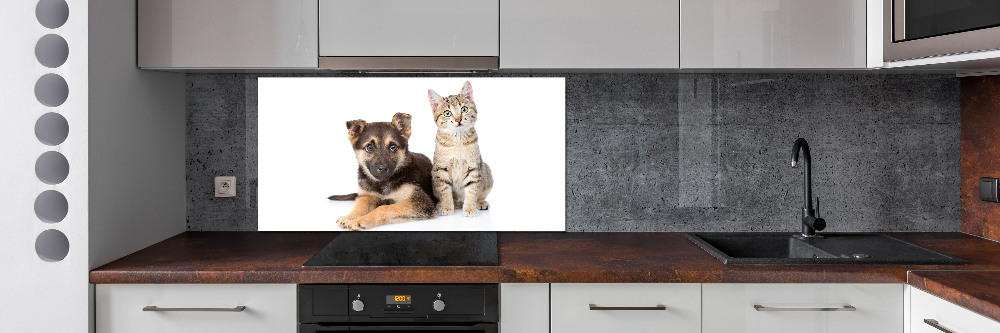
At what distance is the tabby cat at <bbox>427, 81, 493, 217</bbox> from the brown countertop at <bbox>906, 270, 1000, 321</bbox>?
1.31 metres

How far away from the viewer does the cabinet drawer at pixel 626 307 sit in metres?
1.73

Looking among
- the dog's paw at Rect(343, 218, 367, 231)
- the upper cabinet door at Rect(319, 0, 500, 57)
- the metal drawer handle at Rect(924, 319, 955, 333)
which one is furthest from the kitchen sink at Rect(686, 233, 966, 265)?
the dog's paw at Rect(343, 218, 367, 231)

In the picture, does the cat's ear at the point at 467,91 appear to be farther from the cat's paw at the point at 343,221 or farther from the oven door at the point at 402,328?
the oven door at the point at 402,328

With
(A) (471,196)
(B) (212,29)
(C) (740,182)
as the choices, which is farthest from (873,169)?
(B) (212,29)

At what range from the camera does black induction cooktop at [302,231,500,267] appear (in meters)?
1.79

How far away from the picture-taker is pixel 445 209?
240 centimetres

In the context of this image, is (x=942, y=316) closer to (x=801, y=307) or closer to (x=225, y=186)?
(x=801, y=307)

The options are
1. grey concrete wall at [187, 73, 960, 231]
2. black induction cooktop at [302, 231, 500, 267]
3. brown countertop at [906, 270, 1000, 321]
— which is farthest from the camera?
grey concrete wall at [187, 73, 960, 231]

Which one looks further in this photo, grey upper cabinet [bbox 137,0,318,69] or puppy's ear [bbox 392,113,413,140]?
puppy's ear [bbox 392,113,413,140]
